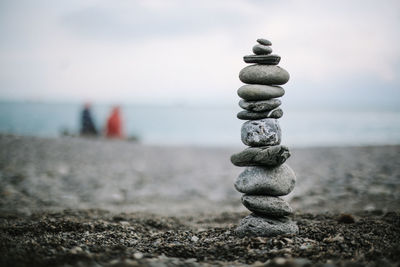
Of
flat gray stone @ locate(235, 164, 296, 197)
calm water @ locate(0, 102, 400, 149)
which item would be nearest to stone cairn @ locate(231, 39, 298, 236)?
flat gray stone @ locate(235, 164, 296, 197)

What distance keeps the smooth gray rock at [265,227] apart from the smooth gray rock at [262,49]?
2678 mm

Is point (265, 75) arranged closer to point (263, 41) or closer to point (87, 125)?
point (263, 41)

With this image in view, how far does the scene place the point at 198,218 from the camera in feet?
24.7

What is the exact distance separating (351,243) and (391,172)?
336 inches

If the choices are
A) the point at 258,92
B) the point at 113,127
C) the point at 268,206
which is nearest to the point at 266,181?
the point at 268,206

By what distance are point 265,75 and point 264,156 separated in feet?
4.27

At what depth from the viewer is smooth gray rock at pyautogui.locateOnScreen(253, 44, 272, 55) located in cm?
546

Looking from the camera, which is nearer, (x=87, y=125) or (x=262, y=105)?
(x=262, y=105)

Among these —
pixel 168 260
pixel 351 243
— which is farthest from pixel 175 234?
pixel 351 243

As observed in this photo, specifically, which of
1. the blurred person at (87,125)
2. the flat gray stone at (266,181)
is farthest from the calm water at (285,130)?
the flat gray stone at (266,181)

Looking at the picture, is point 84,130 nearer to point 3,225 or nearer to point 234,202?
point 234,202

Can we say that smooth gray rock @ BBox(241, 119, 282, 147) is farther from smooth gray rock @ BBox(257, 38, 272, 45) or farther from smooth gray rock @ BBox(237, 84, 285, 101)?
smooth gray rock @ BBox(257, 38, 272, 45)

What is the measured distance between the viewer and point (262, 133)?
5.39 metres

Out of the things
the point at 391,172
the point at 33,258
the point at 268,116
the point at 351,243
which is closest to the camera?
the point at 33,258
